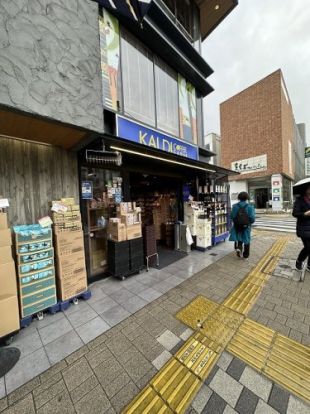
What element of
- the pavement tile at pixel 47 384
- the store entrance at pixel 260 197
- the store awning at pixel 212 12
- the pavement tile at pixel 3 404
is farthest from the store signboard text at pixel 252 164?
the pavement tile at pixel 3 404

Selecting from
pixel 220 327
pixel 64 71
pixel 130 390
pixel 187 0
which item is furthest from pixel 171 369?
pixel 187 0

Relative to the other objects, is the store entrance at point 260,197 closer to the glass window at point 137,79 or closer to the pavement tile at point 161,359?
the glass window at point 137,79

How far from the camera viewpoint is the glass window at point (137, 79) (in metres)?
5.14

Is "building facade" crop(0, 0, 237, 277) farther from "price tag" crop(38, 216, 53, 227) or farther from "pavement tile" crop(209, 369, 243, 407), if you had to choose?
"pavement tile" crop(209, 369, 243, 407)

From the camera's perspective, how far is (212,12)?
299 inches

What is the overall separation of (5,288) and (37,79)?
9.35 ft

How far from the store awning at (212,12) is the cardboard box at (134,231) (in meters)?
9.18

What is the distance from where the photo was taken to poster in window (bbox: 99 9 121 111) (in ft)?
14.8

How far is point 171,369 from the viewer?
2.02m

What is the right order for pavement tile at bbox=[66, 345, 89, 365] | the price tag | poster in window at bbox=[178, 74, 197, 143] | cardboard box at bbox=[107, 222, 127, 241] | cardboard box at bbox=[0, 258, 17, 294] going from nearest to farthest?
1. pavement tile at bbox=[66, 345, 89, 365]
2. cardboard box at bbox=[0, 258, 17, 294]
3. the price tag
4. cardboard box at bbox=[107, 222, 127, 241]
5. poster in window at bbox=[178, 74, 197, 143]

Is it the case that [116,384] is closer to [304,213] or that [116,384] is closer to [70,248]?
[70,248]

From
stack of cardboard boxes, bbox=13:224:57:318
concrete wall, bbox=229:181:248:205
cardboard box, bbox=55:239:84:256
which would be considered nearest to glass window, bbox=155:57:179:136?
cardboard box, bbox=55:239:84:256

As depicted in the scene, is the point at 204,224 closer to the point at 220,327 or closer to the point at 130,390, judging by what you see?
the point at 220,327

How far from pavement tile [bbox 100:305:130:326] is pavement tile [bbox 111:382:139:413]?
3.28 ft
